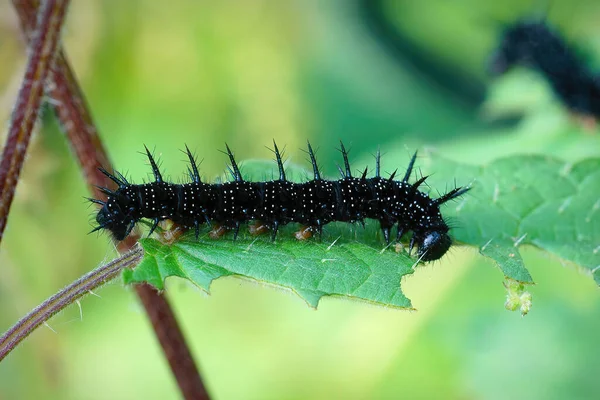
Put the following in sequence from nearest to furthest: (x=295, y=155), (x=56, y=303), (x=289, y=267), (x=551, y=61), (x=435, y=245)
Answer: (x=56, y=303)
(x=289, y=267)
(x=435, y=245)
(x=551, y=61)
(x=295, y=155)

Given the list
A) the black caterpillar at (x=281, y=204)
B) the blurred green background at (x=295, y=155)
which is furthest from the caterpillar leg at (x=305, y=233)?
the blurred green background at (x=295, y=155)

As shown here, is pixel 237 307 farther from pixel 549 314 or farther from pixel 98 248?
pixel 549 314

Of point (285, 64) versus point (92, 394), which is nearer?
point (92, 394)

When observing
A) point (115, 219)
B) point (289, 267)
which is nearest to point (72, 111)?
point (115, 219)

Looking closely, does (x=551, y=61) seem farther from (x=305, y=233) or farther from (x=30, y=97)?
(x=30, y=97)

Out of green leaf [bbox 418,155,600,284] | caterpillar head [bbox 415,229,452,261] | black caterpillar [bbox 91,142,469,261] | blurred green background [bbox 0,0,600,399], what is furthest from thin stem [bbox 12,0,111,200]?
blurred green background [bbox 0,0,600,399]

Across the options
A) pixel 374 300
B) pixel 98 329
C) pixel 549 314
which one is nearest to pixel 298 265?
pixel 374 300

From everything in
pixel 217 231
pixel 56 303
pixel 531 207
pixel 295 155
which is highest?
pixel 295 155

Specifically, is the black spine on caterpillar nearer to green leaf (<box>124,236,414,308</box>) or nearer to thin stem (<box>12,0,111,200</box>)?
green leaf (<box>124,236,414,308</box>)

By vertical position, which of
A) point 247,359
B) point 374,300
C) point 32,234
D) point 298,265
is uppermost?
point 32,234
